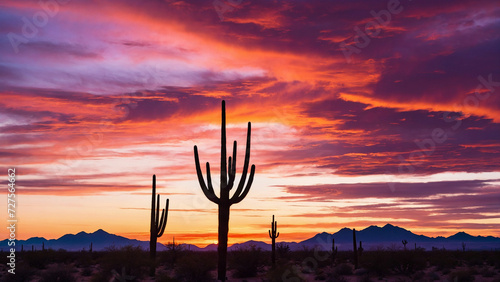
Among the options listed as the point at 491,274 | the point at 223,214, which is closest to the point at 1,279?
the point at 223,214

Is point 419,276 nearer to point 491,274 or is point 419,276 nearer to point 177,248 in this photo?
point 491,274

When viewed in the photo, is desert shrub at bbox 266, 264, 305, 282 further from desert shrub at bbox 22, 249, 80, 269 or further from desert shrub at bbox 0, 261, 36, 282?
desert shrub at bbox 22, 249, 80, 269

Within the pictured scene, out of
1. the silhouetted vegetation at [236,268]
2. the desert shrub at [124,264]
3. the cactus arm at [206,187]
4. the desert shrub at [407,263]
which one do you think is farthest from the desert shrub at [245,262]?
A: the cactus arm at [206,187]

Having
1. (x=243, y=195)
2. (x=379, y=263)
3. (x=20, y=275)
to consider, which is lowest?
(x=20, y=275)

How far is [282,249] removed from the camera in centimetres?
5753

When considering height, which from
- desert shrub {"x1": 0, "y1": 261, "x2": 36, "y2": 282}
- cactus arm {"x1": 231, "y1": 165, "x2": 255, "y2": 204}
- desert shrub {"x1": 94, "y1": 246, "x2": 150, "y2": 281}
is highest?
cactus arm {"x1": 231, "y1": 165, "x2": 255, "y2": 204}

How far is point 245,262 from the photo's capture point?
3450 cm

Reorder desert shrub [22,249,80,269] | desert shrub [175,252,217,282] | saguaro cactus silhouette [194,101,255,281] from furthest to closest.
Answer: desert shrub [22,249,80,269] < desert shrub [175,252,217,282] < saguaro cactus silhouette [194,101,255,281]

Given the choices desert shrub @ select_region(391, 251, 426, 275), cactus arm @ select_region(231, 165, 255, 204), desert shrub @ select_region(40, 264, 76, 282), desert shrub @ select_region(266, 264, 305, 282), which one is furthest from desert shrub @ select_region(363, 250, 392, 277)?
desert shrub @ select_region(40, 264, 76, 282)

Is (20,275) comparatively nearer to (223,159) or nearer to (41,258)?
(41,258)

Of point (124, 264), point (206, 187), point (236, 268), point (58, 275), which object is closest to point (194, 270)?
point (124, 264)

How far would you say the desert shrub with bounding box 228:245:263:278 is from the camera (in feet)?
112

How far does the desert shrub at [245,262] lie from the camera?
34.2 meters

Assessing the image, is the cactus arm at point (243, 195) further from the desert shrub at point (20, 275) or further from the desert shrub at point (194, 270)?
the desert shrub at point (20, 275)
